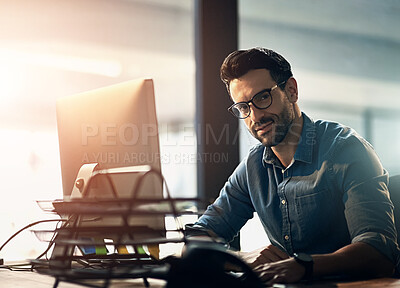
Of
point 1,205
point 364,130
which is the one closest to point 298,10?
point 364,130

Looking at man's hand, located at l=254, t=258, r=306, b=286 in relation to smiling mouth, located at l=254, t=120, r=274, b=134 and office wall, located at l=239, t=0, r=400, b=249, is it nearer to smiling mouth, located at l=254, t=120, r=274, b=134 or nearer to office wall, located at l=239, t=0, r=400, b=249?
smiling mouth, located at l=254, t=120, r=274, b=134

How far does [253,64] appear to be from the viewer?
1.85 meters

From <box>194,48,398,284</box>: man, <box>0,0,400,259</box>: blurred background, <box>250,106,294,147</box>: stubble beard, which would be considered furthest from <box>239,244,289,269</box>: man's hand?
<box>0,0,400,259</box>: blurred background

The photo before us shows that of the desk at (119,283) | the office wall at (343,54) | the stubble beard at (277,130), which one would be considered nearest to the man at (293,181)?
the stubble beard at (277,130)

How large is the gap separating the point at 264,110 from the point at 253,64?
6.5 inches

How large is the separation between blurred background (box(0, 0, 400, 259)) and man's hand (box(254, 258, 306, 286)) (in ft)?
5.21

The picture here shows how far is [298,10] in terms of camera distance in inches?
125

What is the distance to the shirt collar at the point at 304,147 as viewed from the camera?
70.2 inches

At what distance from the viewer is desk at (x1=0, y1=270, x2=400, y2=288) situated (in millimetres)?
1164

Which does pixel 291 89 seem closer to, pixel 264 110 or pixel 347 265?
pixel 264 110

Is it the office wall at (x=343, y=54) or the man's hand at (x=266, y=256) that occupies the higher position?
the office wall at (x=343, y=54)

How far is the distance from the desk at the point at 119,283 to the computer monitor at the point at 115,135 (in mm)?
168
